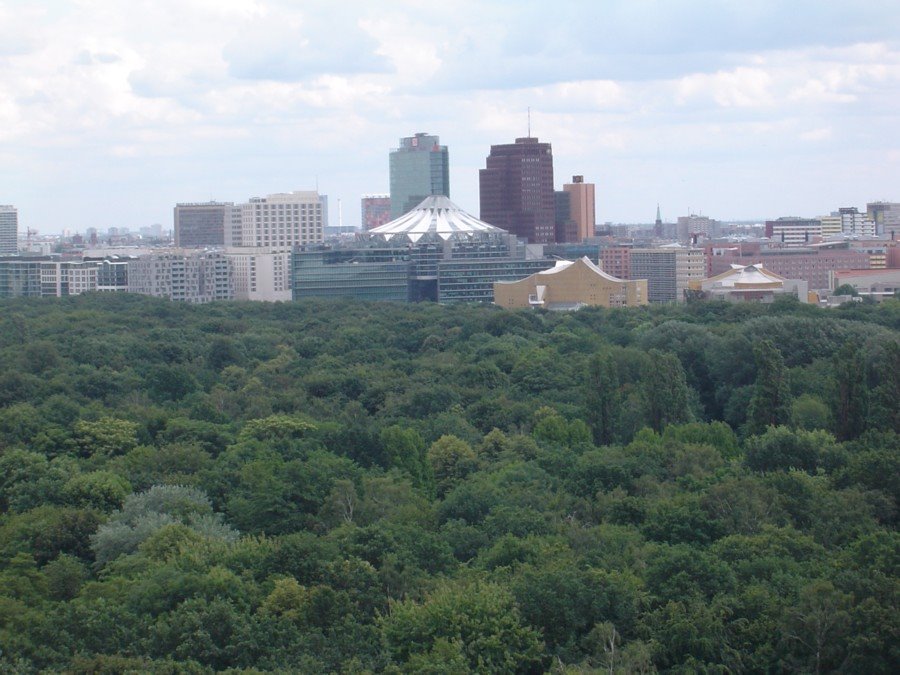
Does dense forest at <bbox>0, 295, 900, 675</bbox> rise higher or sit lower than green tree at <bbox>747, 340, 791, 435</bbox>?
lower

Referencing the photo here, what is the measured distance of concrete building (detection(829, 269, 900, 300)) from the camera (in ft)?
379

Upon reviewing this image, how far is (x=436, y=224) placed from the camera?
128 m

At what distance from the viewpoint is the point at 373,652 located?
2527 cm

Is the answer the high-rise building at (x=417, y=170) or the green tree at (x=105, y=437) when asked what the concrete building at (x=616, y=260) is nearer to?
the high-rise building at (x=417, y=170)

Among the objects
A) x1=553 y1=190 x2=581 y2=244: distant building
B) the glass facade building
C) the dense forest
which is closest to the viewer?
the dense forest

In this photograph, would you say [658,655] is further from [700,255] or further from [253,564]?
[700,255]

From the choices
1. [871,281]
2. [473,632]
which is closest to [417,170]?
[871,281]

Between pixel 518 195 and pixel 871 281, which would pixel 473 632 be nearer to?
pixel 871 281

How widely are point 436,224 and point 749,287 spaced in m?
31.5

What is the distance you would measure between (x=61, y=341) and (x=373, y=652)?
172 ft

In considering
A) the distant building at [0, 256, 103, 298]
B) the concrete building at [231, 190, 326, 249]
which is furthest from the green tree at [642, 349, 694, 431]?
the concrete building at [231, 190, 326, 249]

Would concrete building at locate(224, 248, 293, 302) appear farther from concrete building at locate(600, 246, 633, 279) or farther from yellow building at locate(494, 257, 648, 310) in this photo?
yellow building at locate(494, 257, 648, 310)

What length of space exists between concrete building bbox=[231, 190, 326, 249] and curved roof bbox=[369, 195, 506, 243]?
27.2 meters

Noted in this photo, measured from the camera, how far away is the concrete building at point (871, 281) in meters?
116
